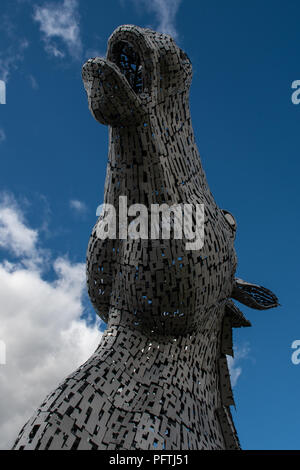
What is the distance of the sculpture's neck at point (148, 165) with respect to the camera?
497 centimetres

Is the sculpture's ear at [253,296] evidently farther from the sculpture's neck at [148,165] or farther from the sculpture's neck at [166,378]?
the sculpture's neck at [148,165]

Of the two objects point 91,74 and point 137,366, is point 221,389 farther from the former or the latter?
point 91,74

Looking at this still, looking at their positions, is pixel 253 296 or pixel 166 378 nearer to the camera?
pixel 166 378

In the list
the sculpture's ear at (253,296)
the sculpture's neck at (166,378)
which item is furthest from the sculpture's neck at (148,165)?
the sculpture's ear at (253,296)

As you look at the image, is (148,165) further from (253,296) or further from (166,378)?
(253,296)

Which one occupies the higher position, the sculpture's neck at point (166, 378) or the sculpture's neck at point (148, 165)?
the sculpture's neck at point (148, 165)

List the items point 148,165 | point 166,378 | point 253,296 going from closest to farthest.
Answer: point 166,378
point 148,165
point 253,296

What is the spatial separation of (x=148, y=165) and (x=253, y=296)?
3.04 meters

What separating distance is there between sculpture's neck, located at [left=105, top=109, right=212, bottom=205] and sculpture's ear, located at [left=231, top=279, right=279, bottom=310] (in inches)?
78.8

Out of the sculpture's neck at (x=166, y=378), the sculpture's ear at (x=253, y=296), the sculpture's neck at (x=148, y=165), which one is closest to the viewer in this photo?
the sculpture's neck at (x=166, y=378)

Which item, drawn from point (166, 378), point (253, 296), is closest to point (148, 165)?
point (166, 378)

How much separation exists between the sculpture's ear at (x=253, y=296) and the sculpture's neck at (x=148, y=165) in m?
2.00

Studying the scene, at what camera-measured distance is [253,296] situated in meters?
6.94

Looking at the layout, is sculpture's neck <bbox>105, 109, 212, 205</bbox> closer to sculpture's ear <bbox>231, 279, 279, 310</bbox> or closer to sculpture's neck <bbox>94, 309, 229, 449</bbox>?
sculpture's neck <bbox>94, 309, 229, 449</bbox>
